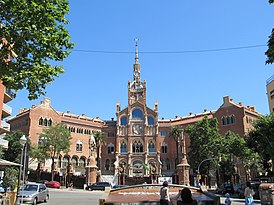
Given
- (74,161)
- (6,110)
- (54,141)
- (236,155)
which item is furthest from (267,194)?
(74,161)

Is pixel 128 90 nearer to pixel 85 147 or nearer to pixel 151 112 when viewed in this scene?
pixel 151 112

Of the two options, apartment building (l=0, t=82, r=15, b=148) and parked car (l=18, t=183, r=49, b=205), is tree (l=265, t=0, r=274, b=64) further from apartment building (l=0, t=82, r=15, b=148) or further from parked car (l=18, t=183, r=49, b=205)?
apartment building (l=0, t=82, r=15, b=148)

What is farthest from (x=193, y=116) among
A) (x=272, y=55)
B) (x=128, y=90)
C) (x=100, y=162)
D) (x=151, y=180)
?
(x=272, y=55)

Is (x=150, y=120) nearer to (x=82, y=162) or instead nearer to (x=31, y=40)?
(x=82, y=162)

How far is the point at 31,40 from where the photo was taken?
10586mm

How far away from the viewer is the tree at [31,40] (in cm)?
1020

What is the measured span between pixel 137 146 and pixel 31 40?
191 feet

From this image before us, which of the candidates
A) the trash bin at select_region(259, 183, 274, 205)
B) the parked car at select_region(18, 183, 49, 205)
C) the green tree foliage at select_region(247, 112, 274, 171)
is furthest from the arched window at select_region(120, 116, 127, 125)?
the trash bin at select_region(259, 183, 274, 205)

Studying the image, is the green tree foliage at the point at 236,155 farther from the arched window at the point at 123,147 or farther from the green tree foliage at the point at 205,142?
the arched window at the point at 123,147

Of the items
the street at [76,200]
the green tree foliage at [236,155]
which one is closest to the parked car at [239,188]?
the street at [76,200]

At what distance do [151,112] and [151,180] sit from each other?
95.0 ft

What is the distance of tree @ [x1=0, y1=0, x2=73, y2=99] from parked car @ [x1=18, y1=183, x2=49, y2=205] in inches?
404

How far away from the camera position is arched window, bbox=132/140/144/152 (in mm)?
67144

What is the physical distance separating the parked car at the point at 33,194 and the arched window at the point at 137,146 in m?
45.7
